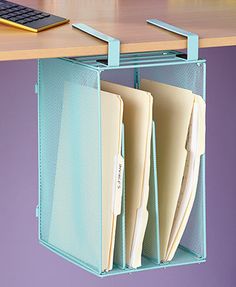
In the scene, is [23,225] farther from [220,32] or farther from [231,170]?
[220,32]

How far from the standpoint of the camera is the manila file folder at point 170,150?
6.26 ft

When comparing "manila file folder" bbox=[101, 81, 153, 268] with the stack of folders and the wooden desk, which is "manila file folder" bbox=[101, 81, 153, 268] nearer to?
the stack of folders

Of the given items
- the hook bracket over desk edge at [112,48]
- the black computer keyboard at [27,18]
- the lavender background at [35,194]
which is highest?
the black computer keyboard at [27,18]

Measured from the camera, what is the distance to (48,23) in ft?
6.29

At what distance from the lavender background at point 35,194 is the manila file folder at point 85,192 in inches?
18.2

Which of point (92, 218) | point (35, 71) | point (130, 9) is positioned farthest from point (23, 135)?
point (92, 218)

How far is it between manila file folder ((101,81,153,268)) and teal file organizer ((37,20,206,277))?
0.03 m

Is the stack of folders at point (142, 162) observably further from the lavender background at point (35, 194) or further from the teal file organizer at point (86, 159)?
the lavender background at point (35, 194)

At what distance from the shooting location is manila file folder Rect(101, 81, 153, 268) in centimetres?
184

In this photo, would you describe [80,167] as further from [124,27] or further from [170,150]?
[124,27]

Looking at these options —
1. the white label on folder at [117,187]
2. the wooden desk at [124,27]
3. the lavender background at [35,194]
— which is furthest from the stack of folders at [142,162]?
the lavender background at [35,194]

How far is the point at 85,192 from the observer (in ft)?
6.24

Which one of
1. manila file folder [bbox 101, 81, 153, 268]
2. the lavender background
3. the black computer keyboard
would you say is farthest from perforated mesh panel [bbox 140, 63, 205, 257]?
the lavender background

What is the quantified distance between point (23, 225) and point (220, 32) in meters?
0.89
